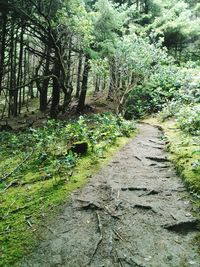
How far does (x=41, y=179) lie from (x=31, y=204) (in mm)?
1038

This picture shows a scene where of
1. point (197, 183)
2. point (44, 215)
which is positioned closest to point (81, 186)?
point (44, 215)

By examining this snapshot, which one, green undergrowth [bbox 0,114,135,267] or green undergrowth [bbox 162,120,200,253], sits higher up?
green undergrowth [bbox 162,120,200,253]

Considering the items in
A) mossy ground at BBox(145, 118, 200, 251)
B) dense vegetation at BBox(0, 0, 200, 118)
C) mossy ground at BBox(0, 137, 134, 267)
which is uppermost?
dense vegetation at BBox(0, 0, 200, 118)

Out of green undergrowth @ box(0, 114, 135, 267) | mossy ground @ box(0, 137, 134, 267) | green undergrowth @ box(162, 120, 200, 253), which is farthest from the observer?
green undergrowth @ box(162, 120, 200, 253)

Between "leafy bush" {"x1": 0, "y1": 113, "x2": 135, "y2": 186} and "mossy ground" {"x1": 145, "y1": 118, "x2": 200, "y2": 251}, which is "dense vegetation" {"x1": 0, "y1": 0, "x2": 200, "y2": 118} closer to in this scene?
"leafy bush" {"x1": 0, "y1": 113, "x2": 135, "y2": 186}

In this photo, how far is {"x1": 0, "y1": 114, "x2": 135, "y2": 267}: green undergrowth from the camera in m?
4.02

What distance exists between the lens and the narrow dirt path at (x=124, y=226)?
349 cm

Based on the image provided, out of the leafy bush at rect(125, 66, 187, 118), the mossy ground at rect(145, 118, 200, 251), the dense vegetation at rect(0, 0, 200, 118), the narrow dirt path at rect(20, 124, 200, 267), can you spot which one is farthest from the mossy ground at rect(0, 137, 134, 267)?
the leafy bush at rect(125, 66, 187, 118)

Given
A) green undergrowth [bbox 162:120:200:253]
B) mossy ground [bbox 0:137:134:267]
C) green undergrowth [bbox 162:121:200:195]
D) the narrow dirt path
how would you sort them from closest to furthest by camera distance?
the narrow dirt path
mossy ground [bbox 0:137:134:267]
green undergrowth [bbox 162:120:200:253]
green undergrowth [bbox 162:121:200:195]

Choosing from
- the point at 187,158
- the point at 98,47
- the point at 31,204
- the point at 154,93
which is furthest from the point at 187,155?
the point at 98,47

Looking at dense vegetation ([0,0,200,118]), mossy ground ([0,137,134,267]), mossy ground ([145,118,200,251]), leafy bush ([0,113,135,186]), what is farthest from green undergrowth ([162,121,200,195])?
dense vegetation ([0,0,200,118])

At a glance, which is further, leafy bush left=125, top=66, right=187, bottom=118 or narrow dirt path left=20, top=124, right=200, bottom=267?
leafy bush left=125, top=66, right=187, bottom=118

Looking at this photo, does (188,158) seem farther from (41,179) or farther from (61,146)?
(41,179)

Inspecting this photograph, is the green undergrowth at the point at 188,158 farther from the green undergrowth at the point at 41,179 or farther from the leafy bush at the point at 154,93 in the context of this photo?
the leafy bush at the point at 154,93
